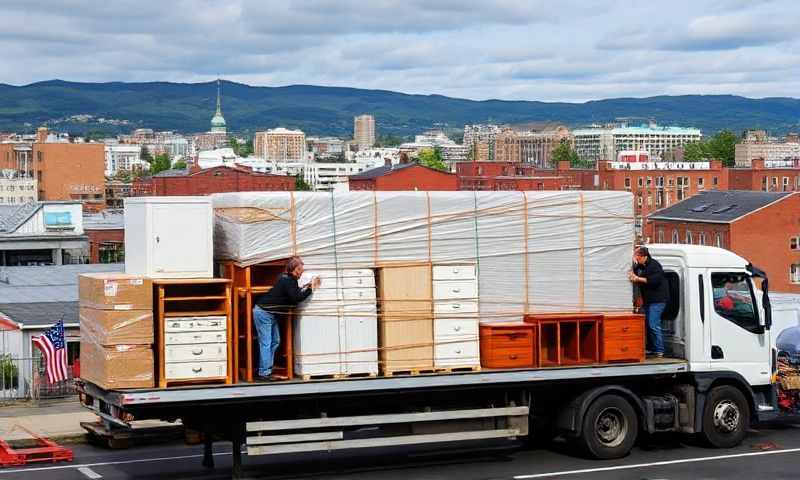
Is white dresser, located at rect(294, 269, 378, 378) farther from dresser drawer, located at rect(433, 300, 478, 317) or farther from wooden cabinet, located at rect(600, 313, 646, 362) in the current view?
wooden cabinet, located at rect(600, 313, 646, 362)

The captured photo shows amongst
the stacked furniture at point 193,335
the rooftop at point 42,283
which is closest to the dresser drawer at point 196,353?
the stacked furniture at point 193,335

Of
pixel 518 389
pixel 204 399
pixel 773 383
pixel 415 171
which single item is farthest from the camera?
pixel 415 171

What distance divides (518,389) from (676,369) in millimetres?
2491

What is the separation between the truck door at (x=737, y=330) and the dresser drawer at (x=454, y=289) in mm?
3875

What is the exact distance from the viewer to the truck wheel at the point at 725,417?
63.2 feet

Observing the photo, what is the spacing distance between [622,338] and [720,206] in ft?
257

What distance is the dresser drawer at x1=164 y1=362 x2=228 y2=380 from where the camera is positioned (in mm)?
15773

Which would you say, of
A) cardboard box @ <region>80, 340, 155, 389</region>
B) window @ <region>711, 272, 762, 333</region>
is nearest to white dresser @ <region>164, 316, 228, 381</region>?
cardboard box @ <region>80, 340, 155, 389</region>

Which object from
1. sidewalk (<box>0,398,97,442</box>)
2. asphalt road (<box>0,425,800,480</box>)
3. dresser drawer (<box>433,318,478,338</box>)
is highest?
dresser drawer (<box>433,318,478,338</box>)

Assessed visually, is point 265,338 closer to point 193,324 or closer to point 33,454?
point 193,324

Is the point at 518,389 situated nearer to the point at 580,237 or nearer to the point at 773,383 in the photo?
the point at 580,237

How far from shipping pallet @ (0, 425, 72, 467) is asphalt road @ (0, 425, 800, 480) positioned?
0.23 meters

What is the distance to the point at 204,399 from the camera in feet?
51.6

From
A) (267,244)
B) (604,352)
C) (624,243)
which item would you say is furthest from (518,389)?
(267,244)
